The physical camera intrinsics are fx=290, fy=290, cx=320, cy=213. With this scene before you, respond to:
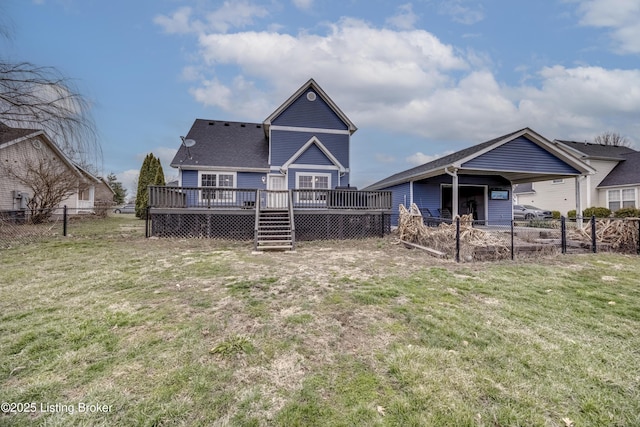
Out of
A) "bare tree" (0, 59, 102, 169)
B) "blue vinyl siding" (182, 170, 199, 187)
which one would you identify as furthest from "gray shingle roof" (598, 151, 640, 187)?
"bare tree" (0, 59, 102, 169)

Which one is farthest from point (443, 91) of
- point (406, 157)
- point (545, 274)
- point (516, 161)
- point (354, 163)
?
point (545, 274)

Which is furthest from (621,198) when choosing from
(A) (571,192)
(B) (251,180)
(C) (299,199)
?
(B) (251,180)

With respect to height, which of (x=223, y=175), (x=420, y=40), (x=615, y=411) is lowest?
Answer: (x=615, y=411)

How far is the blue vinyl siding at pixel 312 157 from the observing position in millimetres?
14438

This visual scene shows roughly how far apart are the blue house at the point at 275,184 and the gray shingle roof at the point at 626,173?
1935cm

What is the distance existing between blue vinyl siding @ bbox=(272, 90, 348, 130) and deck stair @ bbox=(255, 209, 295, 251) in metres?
6.43

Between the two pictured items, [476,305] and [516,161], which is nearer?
[476,305]

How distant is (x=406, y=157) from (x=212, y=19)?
869 inches

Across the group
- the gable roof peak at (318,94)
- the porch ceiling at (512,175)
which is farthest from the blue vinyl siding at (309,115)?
the porch ceiling at (512,175)

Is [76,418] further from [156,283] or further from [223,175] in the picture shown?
[223,175]

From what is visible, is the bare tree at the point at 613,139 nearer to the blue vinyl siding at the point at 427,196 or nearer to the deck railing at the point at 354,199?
the blue vinyl siding at the point at 427,196

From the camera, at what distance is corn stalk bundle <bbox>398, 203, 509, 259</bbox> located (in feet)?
23.8

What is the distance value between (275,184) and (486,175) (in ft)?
36.2

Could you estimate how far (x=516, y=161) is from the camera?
40.0 feet
